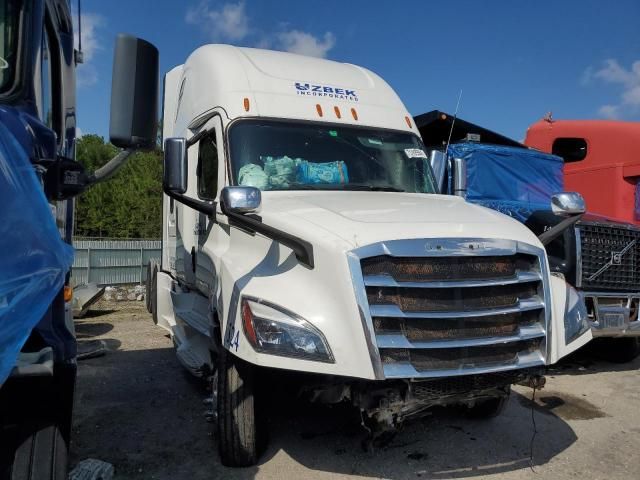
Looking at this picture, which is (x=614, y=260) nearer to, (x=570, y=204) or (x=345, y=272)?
(x=570, y=204)

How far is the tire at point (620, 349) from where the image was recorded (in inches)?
282

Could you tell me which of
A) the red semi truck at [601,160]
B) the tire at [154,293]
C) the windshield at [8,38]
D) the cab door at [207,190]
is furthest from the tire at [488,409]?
the red semi truck at [601,160]

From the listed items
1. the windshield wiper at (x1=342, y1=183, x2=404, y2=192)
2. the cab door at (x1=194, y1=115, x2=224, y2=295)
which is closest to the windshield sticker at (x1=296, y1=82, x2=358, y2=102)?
the cab door at (x1=194, y1=115, x2=224, y2=295)

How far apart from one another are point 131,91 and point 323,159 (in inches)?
84.3

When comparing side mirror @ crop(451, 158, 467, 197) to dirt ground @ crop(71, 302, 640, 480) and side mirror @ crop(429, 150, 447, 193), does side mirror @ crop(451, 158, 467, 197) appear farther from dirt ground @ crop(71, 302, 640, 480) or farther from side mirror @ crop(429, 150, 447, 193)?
dirt ground @ crop(71, 302, 640, 480)

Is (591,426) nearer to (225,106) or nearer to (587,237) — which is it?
(587,237)

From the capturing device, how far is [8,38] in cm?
253

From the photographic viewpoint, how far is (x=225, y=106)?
4.63m

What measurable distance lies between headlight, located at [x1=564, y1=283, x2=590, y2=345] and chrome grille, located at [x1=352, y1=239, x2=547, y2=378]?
277 millimetres

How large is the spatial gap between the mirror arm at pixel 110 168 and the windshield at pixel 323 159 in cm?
143

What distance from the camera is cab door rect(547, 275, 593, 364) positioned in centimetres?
353

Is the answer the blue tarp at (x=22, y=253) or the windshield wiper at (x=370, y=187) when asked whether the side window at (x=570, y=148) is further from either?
the blue tarp at (x=22, y=253)

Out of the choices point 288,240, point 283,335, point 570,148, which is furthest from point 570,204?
point 570,148

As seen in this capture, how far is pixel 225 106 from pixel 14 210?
9.54 feet
